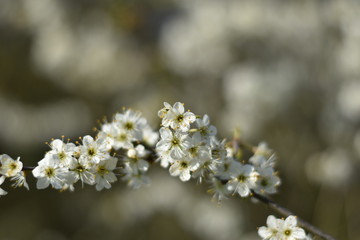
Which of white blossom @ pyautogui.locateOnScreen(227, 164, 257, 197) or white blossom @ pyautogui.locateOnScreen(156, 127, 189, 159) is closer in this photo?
white blossom @ pyautogui.locateOnScreen(156, 127, 189, 159)

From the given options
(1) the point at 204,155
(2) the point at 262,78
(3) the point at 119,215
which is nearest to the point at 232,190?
(1) the point at 204,155

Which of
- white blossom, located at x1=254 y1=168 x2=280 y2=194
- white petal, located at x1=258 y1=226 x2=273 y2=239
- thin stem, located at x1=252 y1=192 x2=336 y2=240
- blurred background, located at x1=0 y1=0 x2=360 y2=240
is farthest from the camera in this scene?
blurred background, located at x1=0 y1=0 x2=360 y2=240

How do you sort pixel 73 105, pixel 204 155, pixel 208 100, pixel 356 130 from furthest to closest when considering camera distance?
pixel 73 105
pixel 208 100
pixel 356 130
pixel 204 155

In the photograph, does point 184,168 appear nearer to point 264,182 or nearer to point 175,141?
point 175,141

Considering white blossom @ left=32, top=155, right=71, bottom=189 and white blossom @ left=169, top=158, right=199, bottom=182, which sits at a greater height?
white blossom @ left=169, top=158, right=199, bottom=182

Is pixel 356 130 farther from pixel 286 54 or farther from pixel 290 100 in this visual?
pixel 286 54

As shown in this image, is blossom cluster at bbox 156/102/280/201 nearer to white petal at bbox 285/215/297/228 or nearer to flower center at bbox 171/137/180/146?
flower center at bbox 171/137/180/146

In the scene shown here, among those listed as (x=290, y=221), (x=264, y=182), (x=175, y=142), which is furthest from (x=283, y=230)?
(x=175, y=142)

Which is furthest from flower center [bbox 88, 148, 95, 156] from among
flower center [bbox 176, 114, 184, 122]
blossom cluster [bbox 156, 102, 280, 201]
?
flower center [bbox 176, 114, 184, 122]
